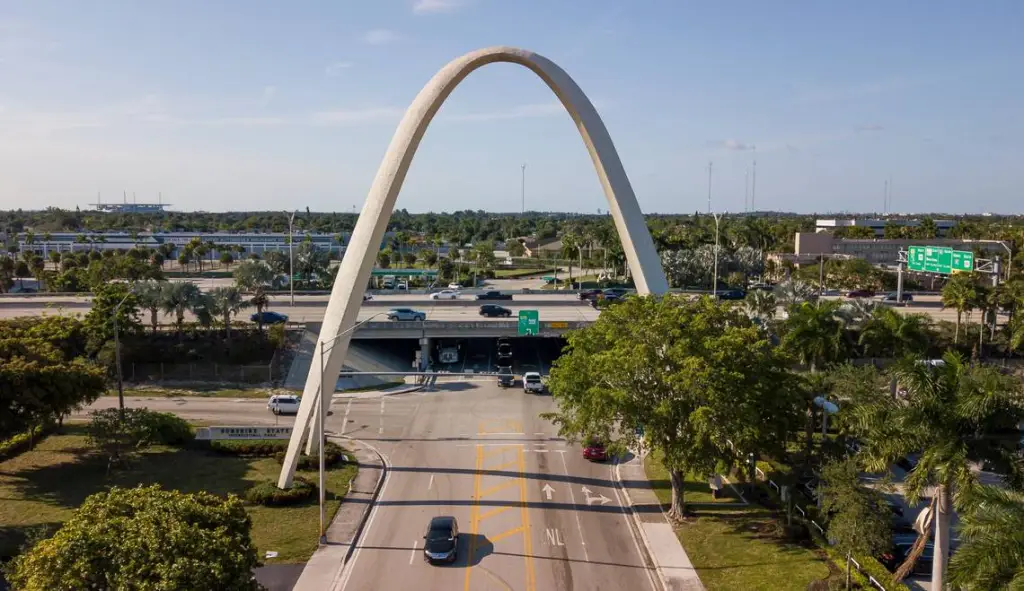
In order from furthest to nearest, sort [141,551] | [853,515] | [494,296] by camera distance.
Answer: [494,296] → [853,515] → [141,551]

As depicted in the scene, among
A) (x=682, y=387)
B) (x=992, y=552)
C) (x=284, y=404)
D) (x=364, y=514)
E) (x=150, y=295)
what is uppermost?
(x=150, y=295)

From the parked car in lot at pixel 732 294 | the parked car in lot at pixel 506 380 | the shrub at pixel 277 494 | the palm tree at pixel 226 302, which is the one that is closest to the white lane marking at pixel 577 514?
the shrub at pixel 277 494

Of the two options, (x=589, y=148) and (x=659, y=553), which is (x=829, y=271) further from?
(x=659, y=553)

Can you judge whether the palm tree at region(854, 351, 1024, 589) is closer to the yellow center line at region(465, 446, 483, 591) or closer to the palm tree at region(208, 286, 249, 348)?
the yellow center line at region(465, 446, 483, 591)

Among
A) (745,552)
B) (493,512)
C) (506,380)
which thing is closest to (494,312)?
(506,380)

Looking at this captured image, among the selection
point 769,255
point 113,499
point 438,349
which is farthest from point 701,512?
point 769,255

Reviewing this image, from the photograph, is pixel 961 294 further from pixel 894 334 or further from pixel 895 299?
pixel 895 299

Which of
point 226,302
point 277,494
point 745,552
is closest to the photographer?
point 745,552
